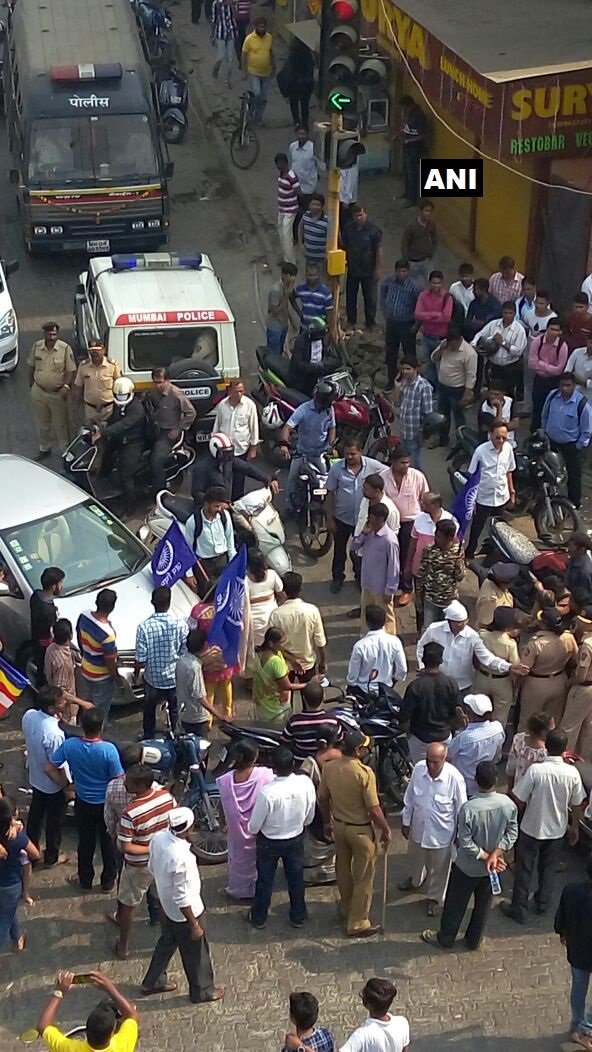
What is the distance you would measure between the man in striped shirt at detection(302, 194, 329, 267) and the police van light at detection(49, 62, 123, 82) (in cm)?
366

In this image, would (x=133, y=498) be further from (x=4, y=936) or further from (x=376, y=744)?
(x=4, y=936)

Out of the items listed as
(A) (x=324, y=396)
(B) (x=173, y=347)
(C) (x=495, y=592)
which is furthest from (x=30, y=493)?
(C) (x=495, y=592)

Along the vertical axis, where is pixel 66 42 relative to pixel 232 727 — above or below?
above

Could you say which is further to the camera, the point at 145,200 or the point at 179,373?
the point at 145,200

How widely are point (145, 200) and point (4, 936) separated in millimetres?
12379

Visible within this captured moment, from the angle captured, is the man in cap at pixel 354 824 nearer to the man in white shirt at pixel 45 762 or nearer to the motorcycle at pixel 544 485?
the man in white shirt at pixel 45 762

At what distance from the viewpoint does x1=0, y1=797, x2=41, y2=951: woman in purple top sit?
8.89 meters

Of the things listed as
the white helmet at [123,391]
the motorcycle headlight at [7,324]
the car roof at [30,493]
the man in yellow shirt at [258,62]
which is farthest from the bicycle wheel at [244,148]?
the car roof at [30,493]

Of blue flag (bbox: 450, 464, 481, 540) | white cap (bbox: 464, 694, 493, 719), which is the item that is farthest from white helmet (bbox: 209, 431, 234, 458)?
white cap (bbox: 464, 694, 493, 719)

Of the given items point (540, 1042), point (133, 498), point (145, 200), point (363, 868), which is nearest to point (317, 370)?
point (133, 498)

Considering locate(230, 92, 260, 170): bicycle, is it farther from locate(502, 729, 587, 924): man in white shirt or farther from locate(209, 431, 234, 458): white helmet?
locate(502, 729, 587, 924): man in white shirt

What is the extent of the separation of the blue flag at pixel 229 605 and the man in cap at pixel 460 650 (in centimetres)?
141

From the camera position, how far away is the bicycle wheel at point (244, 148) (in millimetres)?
23516

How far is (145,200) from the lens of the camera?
64.8 ft
